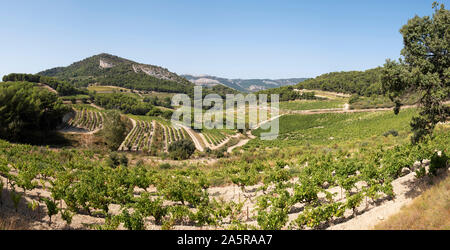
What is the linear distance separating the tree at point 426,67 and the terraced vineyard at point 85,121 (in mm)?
78945

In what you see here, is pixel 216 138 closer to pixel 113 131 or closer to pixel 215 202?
pixel 113 131

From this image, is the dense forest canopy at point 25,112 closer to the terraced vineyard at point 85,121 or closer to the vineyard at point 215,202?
the terraced vineyard at point 85,121

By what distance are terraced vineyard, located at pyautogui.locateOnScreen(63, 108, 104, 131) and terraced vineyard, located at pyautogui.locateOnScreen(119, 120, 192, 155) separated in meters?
12.5

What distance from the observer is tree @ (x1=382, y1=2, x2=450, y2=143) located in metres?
11.0

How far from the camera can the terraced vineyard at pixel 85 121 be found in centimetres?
7450

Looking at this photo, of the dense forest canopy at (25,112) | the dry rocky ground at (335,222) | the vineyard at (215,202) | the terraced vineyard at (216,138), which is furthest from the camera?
the terraced vineyard at (216,138)

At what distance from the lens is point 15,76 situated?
127750 millimetres

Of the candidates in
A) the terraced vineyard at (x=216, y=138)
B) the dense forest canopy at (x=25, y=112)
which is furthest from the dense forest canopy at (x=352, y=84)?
the dense forest canopy at (x=25, y=112)

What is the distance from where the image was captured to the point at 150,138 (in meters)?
70.5
